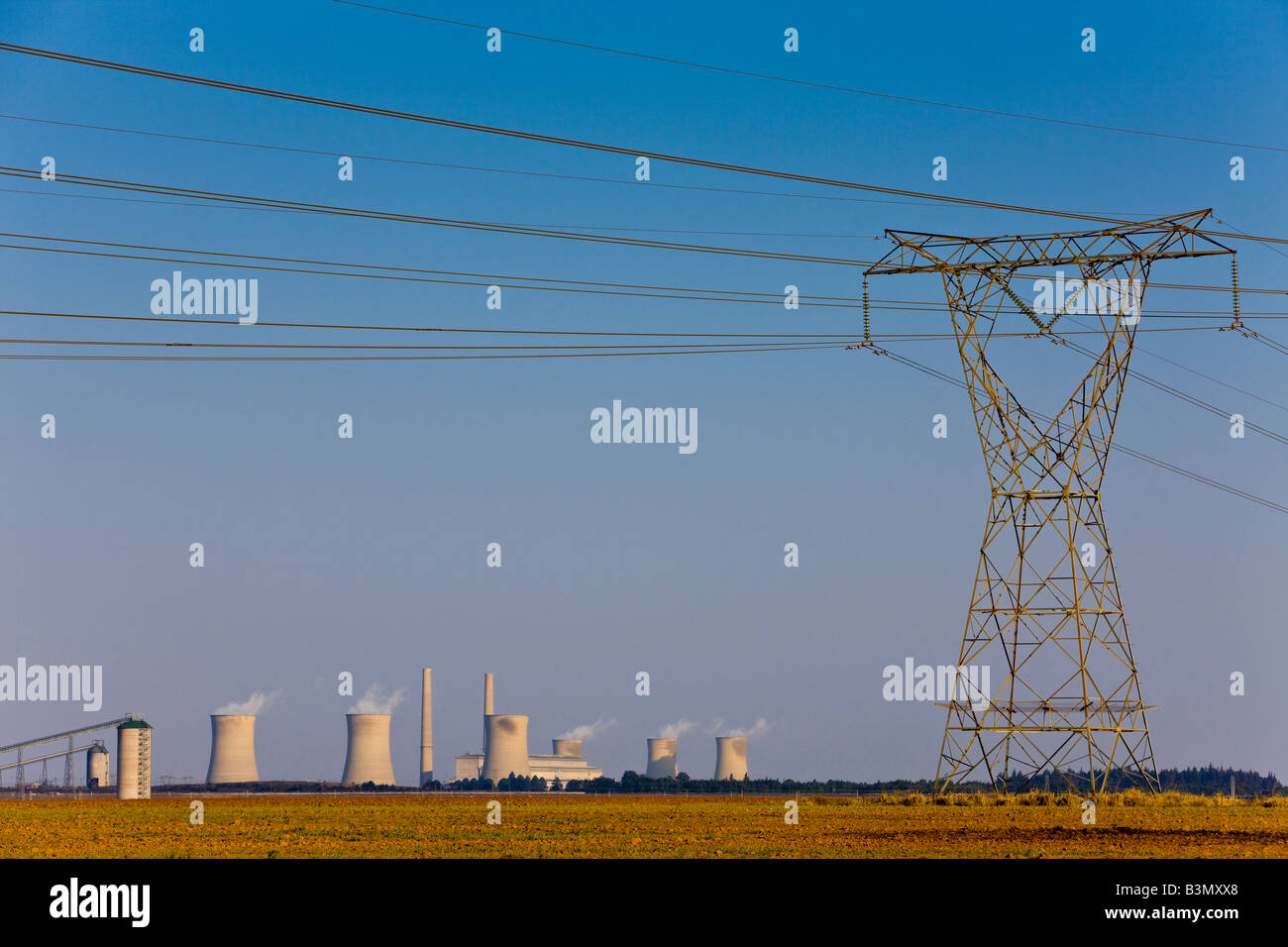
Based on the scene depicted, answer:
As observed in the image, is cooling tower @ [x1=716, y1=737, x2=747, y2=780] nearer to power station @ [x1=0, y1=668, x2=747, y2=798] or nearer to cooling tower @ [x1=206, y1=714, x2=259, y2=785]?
power station @ [x1=0, y1=668, x2=747, y2=798]

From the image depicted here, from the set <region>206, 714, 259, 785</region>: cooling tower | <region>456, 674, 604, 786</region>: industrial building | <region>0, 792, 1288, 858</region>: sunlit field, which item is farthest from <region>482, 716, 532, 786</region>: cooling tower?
<region>0, 792, 1288, 858</region>: sunlit field

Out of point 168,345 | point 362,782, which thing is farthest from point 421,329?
point 362,782

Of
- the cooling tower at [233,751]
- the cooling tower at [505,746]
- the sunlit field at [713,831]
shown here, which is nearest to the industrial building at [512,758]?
the cooling tower at [505,746]

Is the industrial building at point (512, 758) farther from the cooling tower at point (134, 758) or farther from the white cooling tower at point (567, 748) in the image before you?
the cooling tower at point (134, 758)

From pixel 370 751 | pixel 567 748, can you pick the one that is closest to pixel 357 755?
pixel 370 751

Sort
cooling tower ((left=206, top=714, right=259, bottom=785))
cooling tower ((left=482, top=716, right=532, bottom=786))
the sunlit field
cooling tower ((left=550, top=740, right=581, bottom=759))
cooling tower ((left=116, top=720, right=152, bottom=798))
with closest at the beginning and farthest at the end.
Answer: the sunlit field, cooling tower ((left=116, top=720, right=152, bottom=798)), cooling tower ((left=206, top=714, right=259, bottom=785)), cooling tower ((left=482, top=716, right=532, bottom=786)), cooling tower ((left=550, top=740, right=581, bottom=759))
